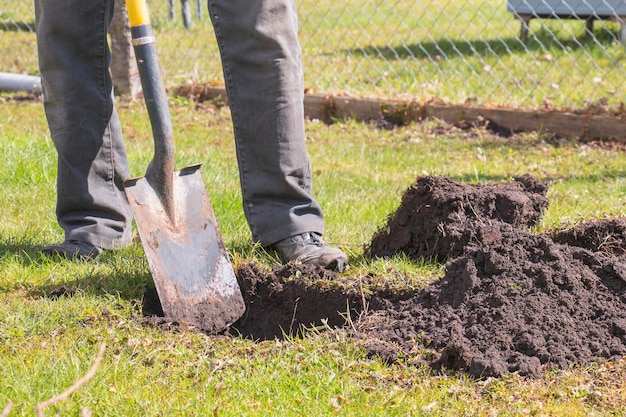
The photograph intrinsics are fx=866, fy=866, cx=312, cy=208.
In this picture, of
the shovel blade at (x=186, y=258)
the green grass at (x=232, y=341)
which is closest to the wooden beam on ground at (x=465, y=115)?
the green grass at (x=232, y=341)

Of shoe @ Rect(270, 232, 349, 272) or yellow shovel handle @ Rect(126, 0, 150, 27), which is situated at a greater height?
yellow shovel handle @ Rect(126, 0, 150, 27)

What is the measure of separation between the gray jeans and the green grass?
0.61ft

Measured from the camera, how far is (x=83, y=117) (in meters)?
3.35

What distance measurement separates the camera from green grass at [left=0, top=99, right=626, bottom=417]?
2135 millimetres

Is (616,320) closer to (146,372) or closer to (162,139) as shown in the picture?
(146,372)

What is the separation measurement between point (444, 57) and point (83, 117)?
4.58 meters

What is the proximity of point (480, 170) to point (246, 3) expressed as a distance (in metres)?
2.12

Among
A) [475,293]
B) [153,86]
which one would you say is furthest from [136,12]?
[475,293]

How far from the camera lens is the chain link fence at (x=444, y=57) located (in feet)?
20.8

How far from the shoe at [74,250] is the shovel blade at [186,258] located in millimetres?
481

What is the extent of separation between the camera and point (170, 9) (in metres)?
9.55

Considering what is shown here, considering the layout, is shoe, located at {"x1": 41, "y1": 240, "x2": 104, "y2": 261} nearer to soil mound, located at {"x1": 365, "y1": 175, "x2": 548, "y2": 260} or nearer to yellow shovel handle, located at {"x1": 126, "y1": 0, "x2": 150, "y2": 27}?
yellow shovel handle, located at {"x1": 126, "y1": 0, "x2": 150, "y2": 27}

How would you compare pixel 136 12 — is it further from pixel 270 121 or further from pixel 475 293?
pixel 475 293

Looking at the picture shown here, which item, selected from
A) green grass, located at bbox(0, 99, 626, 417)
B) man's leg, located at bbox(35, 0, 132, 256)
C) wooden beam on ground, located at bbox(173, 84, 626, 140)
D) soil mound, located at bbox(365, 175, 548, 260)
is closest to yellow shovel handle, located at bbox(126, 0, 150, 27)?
man's leg, located at bbox(35, 0, 132, 256)
